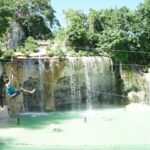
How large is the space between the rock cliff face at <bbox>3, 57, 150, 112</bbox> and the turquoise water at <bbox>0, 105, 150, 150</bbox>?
214 centimetres

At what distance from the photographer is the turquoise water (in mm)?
17170

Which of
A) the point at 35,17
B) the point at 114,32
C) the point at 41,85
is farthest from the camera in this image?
the point at 35,17

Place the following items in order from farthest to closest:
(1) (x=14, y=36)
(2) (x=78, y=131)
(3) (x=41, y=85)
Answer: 1. (1) (x=14, y=36)
2. (3) (x=41, y=85)
3. (2) (x=78, y=131)

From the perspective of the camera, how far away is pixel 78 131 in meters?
20.5

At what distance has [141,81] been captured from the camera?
99.8 feet

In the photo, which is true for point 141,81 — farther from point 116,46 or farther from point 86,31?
point 86,31

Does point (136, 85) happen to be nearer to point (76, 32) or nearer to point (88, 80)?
point (88, 80)

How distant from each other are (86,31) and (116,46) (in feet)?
9.06

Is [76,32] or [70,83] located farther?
[76,32]

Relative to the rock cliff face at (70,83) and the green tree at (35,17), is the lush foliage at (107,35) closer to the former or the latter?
the rock cliff face at (70,83)

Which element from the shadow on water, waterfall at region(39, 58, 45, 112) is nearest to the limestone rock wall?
the shadow on water

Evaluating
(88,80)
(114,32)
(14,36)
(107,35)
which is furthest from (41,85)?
(14,36)

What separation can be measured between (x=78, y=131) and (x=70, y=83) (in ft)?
30.3

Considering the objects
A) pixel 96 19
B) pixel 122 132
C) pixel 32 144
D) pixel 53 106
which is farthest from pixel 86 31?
pixel 32 144
